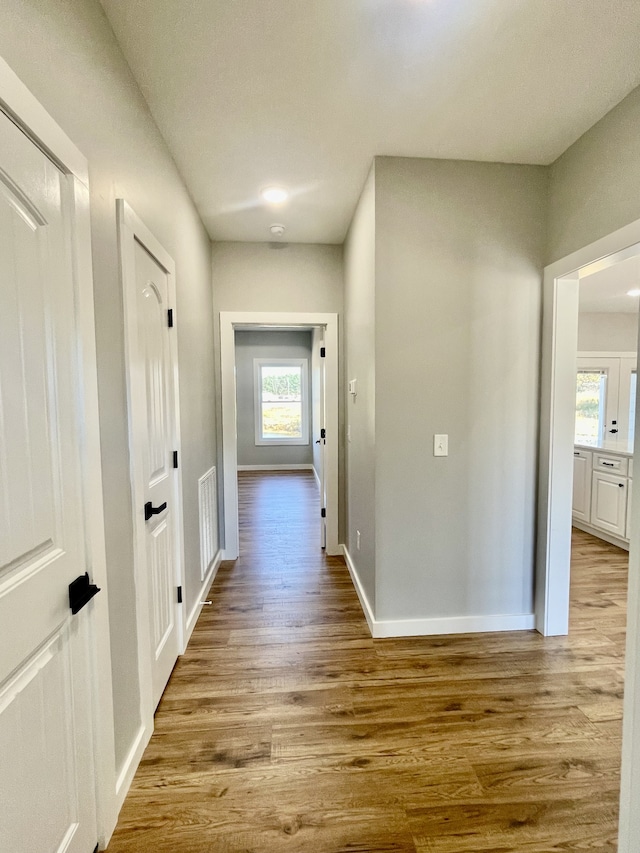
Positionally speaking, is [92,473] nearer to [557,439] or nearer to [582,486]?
[557,439]

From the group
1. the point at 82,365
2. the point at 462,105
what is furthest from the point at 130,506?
the point at 462,105

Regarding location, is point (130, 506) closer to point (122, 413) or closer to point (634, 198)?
point (122, 413)

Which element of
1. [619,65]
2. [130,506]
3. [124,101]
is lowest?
[130,506]

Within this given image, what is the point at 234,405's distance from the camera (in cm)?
323

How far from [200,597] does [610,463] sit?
12.7 ft

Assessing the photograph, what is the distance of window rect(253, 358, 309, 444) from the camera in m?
7.16

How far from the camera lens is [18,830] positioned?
31.9 inches

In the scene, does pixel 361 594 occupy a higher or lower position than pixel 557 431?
lower

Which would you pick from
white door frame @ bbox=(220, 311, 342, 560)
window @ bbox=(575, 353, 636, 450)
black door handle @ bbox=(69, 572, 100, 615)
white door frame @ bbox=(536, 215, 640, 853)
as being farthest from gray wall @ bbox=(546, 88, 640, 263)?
window @ bbox=(575, 353, 636, 450)

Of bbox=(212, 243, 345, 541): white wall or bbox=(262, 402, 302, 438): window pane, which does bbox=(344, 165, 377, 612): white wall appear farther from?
bbox=(262, 402, 302, 438): window pane

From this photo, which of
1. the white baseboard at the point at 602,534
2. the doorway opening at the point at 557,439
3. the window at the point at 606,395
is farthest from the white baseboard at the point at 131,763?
the window at the point at 606,395

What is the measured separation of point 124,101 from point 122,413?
1.20 metres

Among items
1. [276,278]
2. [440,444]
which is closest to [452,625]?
[440,444]

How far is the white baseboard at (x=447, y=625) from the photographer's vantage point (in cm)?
217
